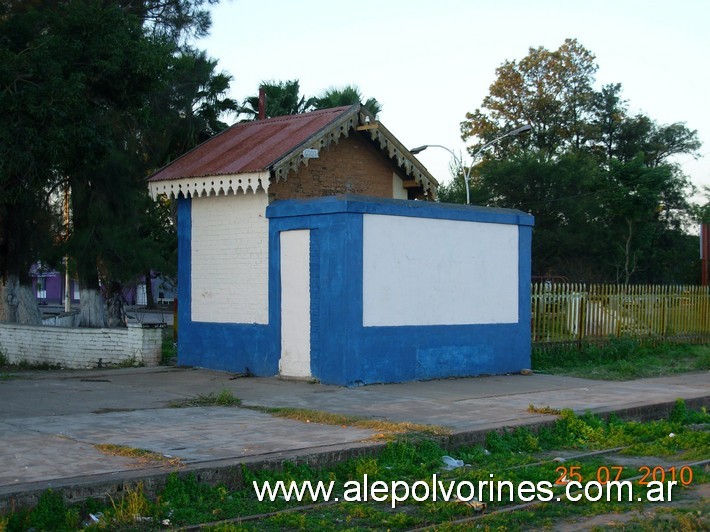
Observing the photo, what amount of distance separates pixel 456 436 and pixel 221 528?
4018mm

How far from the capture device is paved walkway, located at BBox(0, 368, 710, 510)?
26.6 ft

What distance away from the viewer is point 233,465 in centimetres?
812

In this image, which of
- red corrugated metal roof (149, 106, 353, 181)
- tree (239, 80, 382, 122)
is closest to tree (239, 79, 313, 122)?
tree (239, 80, 382, 122)

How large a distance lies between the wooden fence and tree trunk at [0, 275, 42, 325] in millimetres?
13829

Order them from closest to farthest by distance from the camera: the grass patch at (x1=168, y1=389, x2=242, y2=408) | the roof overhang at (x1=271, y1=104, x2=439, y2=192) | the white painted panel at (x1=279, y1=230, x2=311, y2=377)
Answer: the grass patch at (x1=168, y1=389, x2=242, y2=408) < the white painted panel at (x1=279, y1=230, x2=311, y2=377) < the roof overhang at (x1=271, y1=104, x2=439, y2=192)

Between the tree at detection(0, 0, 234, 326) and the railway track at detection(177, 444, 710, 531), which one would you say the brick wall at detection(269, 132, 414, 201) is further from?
the railway track at detection(177, 444, 710, 531)

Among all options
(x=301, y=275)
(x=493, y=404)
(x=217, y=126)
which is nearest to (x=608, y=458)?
(x=493, y=404)

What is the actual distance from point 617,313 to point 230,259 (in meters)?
9.38

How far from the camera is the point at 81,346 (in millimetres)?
18500

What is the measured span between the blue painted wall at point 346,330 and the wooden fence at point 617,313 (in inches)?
53.0

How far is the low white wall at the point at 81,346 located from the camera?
57.9ft

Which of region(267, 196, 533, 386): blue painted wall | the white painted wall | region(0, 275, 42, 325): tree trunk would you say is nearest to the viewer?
region(267, 196, 533, 386): blue painted wall

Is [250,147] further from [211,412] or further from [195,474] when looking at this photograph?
A: [195,474]

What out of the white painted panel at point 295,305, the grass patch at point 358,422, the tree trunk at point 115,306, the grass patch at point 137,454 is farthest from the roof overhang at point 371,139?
the tree trunk at point 115,306
